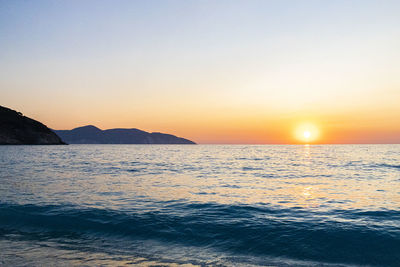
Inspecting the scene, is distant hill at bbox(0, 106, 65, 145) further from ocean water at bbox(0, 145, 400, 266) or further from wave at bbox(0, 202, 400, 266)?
wave at bbox(0, 202, 400, 266)

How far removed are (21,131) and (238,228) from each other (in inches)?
7325

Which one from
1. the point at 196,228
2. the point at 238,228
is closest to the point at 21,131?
the point at 196,228

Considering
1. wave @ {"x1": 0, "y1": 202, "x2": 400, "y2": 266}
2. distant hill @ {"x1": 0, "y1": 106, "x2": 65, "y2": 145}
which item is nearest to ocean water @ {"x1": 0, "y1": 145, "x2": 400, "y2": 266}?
wave @ {"x1": 0, "y1": 202, "x2": 400, "y2": 266}

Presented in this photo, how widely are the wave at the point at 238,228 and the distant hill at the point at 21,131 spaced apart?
556 ft

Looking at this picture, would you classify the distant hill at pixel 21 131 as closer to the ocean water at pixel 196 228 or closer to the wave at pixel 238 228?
the ocean water at pixel 196 228

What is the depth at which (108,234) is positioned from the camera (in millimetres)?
9758

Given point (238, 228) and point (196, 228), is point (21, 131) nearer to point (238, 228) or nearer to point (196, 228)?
point (196, 228)

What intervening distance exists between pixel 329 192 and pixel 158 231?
538 inches

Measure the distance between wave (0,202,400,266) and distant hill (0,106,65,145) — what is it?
16950cm

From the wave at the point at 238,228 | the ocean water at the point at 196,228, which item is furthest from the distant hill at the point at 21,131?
the wave at the point at 238,228

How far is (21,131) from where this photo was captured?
15850 cm

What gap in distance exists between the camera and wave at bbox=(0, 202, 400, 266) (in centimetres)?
834

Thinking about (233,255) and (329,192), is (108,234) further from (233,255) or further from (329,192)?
(329,192)

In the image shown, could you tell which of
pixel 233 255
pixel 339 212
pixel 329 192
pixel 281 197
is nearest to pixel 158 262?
pixel 233 255
